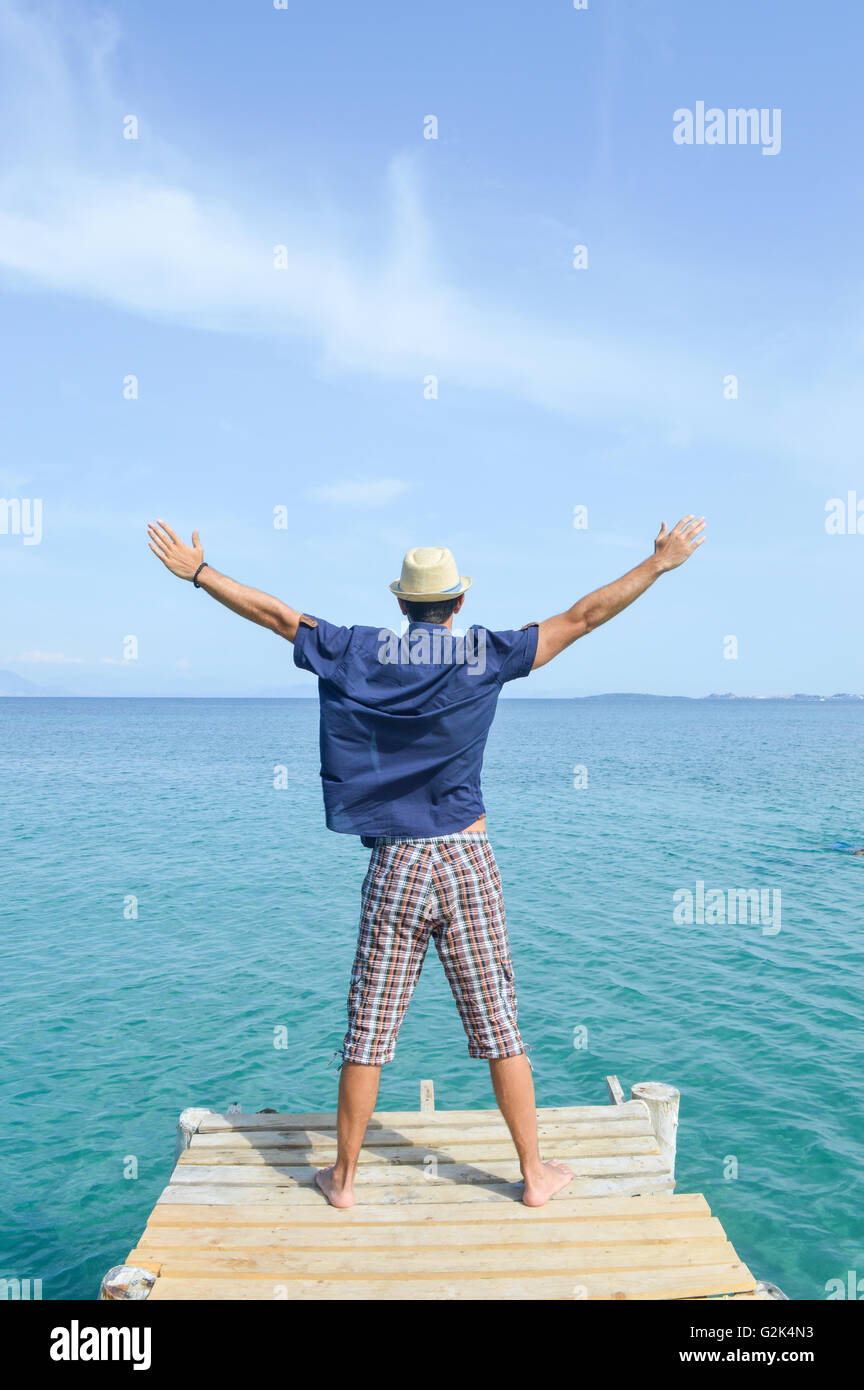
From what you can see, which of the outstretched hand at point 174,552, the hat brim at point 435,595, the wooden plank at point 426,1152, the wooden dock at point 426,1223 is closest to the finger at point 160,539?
the outstretched hand at point 174,552

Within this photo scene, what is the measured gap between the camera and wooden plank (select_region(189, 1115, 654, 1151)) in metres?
6.05

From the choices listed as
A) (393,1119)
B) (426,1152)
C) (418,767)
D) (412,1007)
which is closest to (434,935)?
(418,767)

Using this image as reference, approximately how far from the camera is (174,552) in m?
4.83

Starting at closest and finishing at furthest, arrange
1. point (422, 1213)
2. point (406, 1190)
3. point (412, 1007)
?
point (422, 1213), point (406, 1190), point (412, 1007)

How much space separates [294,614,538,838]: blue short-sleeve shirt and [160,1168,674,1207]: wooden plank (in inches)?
87.5

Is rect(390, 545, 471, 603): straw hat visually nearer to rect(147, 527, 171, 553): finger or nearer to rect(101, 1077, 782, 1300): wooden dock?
rect(147, 527, 171, 553): finger

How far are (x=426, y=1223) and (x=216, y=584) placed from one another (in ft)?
11.8

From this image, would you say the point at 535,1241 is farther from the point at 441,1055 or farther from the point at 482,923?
the point at 441,1055

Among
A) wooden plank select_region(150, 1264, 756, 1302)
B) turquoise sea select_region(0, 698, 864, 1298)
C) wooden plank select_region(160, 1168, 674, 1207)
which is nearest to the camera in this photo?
wooden plank select_region(150, 1264, 756, 1302)

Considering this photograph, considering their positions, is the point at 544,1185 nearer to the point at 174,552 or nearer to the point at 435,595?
the point at 435,595

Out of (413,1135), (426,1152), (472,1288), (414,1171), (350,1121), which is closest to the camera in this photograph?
(472,1288)

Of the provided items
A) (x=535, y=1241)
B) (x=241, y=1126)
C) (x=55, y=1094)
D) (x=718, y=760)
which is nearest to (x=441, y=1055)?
(x=55, y=1094)

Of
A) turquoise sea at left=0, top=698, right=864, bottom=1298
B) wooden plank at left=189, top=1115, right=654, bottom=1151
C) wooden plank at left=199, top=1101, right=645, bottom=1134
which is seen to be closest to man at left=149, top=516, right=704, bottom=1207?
wooden plank at left=189, top=1115, right=654, bottom=1151
